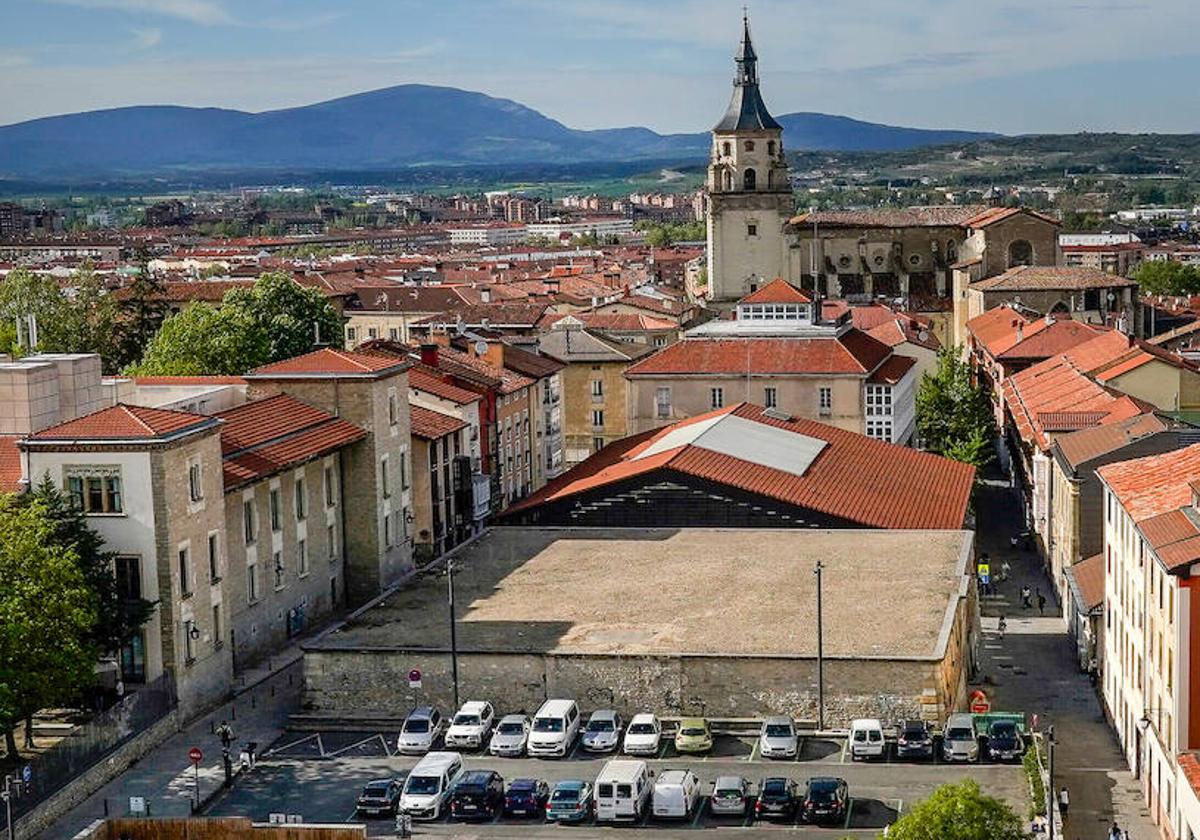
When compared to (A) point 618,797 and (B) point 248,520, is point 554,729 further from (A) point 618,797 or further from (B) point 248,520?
(B) point 248,520

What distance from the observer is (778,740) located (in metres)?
44.4

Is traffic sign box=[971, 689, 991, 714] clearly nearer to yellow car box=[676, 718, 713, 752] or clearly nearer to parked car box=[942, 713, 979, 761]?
parked car box=[942, 713, 979, 761]

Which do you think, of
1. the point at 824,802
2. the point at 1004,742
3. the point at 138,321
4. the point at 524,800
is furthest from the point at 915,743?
the point at 138,321

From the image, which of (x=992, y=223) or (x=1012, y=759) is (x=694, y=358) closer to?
(x=1012, y=759)

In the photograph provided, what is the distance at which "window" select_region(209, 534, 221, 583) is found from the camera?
51.9 metres

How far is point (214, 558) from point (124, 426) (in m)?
4.62

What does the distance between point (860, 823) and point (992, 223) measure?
337ft

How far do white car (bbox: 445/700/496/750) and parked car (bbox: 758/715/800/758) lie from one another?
6.49 m

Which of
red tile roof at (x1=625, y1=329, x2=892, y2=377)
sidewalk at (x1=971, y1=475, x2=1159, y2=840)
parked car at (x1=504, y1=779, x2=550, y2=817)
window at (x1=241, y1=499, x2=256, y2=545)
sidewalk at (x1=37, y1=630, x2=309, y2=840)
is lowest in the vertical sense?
sidewalk at (x1=971, y1=475, x2=1159, y2=840)

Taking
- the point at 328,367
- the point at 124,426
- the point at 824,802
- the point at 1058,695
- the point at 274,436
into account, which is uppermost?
the point at 124,426

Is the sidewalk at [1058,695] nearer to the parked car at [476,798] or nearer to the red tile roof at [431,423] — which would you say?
the parked car at [476,798]

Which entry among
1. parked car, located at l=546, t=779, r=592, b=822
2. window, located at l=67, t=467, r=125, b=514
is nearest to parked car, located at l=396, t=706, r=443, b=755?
parked car, located at l=546, t=779, r=592, b=822

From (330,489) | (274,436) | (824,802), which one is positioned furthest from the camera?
(330,489)

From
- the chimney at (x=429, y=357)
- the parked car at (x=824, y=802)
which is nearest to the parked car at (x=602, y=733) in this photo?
the parked car at (x=824, y=802)
